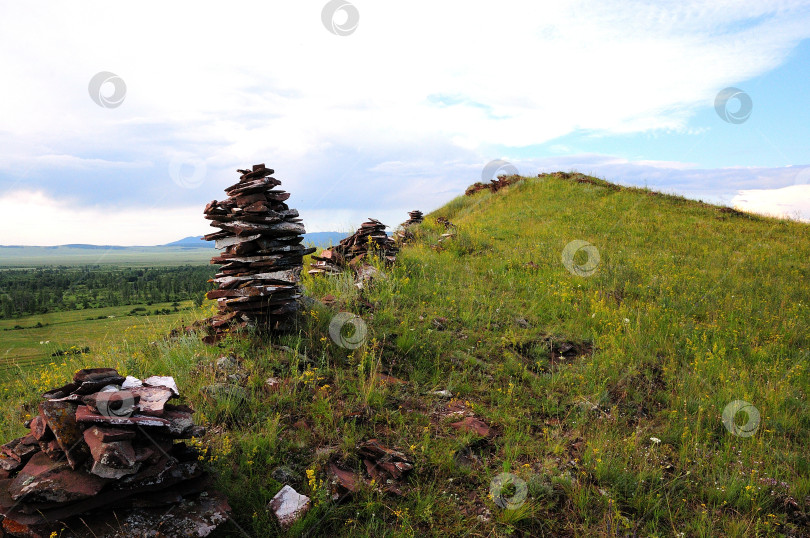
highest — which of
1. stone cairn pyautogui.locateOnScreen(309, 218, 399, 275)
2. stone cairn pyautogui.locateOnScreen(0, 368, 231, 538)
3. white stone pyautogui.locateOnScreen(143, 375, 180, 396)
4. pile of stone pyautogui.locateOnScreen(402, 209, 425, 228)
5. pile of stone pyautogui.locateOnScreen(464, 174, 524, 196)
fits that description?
pile of stone pyautogui.locateOnScreen(464, 174, 524, 196)

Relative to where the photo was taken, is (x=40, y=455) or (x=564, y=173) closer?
(x=40, y=455)

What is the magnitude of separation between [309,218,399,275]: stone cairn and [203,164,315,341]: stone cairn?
283 cm

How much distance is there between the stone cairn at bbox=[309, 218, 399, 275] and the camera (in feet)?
32.7

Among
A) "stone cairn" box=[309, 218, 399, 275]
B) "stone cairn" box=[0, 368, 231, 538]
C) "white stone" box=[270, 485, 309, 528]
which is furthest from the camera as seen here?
"stone cairn" box=[309, 218, 399, 275]

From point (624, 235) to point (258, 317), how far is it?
42.6ft

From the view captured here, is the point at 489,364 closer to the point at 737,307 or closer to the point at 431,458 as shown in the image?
the point at 431,458

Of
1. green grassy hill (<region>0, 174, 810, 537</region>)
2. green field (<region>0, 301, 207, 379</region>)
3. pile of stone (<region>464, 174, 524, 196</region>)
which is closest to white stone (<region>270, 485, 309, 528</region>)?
green grassy hill (<region>0, 174, 810, 537</region>)

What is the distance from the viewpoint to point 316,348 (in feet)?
19.5

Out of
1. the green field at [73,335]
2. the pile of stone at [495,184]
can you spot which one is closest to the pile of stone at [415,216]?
the pile of stone at [495,184]

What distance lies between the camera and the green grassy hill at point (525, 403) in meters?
3.54

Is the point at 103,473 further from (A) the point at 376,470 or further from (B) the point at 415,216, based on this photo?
(B) the point at 415,216

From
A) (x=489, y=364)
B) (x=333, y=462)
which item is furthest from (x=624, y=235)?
(x=333, y=462)

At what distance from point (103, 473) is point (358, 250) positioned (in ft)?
28.3

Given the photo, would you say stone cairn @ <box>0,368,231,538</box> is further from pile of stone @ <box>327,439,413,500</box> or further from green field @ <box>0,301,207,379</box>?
green field @ <box>0,301,207,379</box>
